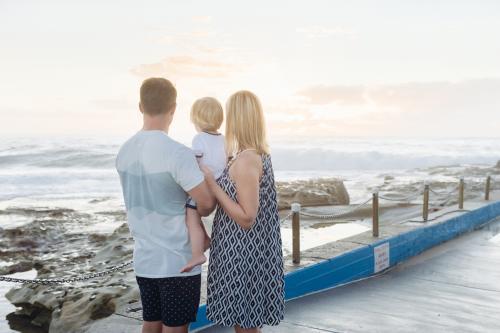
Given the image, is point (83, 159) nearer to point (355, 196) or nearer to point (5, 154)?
point (5, 154)

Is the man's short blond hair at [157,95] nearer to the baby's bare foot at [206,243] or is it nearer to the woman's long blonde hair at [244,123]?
the woman's long blonde hair at [244,123]

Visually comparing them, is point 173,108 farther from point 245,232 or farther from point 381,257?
point 381,257

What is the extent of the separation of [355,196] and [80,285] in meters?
12.6

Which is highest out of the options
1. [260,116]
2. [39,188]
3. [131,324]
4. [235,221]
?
[260,116]

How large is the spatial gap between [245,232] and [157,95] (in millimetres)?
845

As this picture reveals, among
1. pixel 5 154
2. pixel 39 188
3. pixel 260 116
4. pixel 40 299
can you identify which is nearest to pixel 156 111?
pixel 260 116

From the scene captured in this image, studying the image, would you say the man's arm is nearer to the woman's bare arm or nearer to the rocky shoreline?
the woman's bare arm

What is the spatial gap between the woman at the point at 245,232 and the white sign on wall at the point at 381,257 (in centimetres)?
407

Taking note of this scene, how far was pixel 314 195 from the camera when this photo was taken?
14.4m

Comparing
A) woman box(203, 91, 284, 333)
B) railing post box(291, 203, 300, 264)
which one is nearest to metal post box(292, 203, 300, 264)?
railing post box(291, 203, 300, 264)

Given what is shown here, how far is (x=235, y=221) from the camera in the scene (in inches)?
110

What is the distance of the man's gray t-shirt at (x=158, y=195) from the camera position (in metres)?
2.43

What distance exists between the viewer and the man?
244cm

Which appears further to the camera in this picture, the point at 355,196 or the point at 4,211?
the point at 355,196
